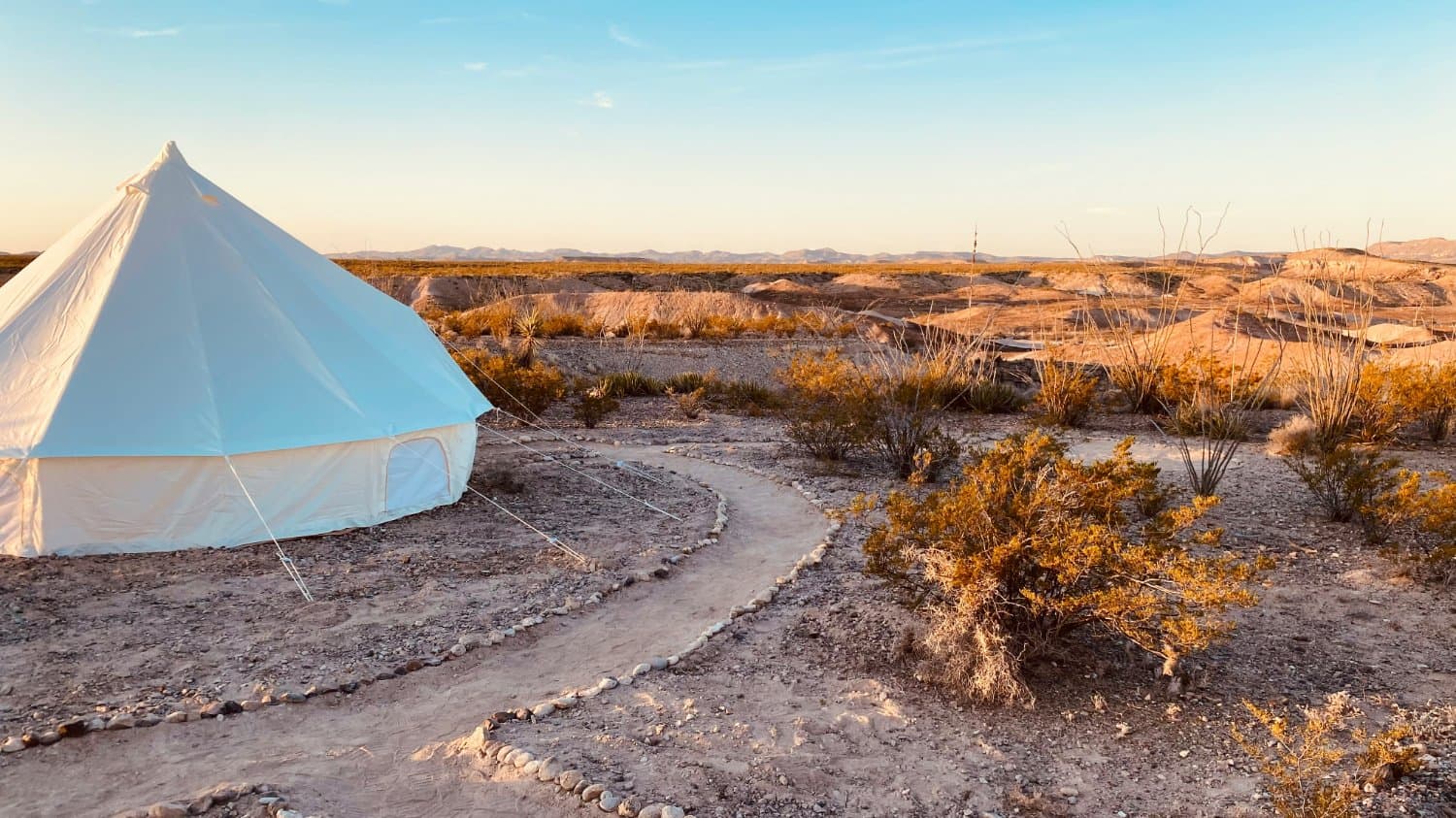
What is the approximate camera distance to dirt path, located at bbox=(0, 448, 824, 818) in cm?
420

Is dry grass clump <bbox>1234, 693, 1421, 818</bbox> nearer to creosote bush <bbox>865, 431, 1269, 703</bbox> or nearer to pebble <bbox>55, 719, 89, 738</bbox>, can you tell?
creosote bush <bbox>865, 431, 1269, 703</bbox>

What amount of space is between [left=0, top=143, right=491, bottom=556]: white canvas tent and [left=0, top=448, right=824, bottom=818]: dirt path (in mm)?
1967

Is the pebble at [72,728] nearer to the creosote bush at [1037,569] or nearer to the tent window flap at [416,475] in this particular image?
the tent window flap at [416,475]

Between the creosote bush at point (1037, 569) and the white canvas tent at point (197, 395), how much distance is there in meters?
5.16

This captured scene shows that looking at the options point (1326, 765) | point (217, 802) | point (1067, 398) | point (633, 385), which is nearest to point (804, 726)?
point (1326, 765)

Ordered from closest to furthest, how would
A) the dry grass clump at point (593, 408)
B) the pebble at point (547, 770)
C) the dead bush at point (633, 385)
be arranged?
the pebble at point (547, 770), the dry grass clump at point (593, 408), the dead bush at point (633, 385)

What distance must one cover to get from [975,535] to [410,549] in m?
4.89

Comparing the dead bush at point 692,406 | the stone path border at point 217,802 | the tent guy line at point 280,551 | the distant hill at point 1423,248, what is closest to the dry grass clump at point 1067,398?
the distant hill at point 1423,248

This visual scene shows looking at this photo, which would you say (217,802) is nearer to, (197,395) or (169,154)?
(197,395)

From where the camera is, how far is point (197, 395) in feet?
26.1

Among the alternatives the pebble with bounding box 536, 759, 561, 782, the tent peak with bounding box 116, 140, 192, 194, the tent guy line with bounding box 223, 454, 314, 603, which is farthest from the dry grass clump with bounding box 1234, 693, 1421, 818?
the tent peak with bounding box 116, 140, 192, 194

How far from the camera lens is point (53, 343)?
8.23m

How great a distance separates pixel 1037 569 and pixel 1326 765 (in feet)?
5.23

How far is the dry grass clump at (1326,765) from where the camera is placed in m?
3.74
